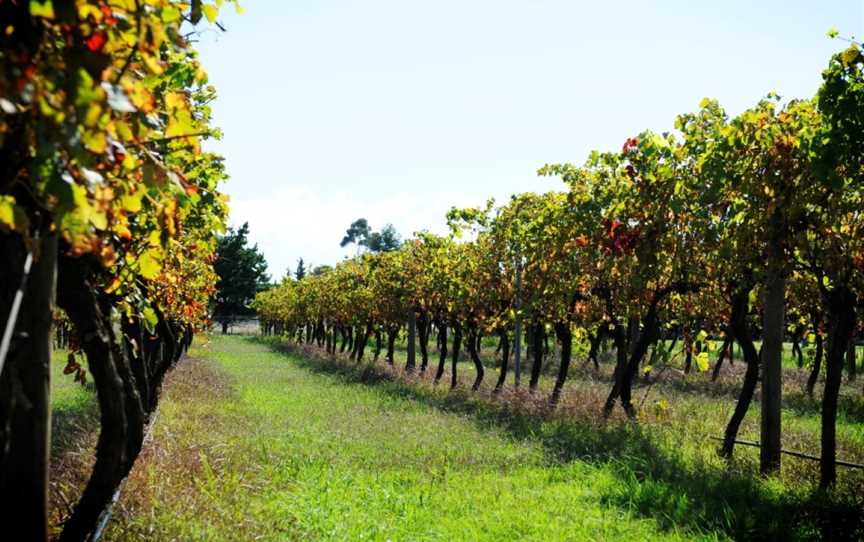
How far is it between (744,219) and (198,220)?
21.5 feet

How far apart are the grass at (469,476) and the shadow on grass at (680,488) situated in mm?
25

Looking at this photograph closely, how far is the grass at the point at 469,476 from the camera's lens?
7.01 metres

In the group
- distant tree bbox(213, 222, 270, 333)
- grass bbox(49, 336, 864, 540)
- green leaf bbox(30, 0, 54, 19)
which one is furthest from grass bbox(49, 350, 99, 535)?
distant tree bbox(213, 222, 270, 333)

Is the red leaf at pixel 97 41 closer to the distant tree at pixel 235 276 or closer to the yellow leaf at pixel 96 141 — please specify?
the yellow leaf at pixel 96 141

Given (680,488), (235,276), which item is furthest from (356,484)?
(235,276)

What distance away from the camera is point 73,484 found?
7180mm

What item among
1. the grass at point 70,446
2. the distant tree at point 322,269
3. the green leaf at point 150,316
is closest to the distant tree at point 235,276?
the distant tree at point 322,269

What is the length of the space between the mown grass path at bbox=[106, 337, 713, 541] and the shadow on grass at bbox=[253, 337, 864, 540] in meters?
0.34

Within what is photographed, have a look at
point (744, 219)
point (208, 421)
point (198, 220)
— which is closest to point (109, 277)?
point (198, 220)

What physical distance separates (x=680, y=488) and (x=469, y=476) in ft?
8.19

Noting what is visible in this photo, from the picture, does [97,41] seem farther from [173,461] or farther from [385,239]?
[385,239]

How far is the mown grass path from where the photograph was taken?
691 centimetres

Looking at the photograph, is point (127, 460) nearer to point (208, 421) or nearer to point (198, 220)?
point (198, 220)

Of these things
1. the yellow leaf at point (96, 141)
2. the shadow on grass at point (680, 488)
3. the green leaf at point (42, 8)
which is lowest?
the shadow on grass at point (680, 488)
